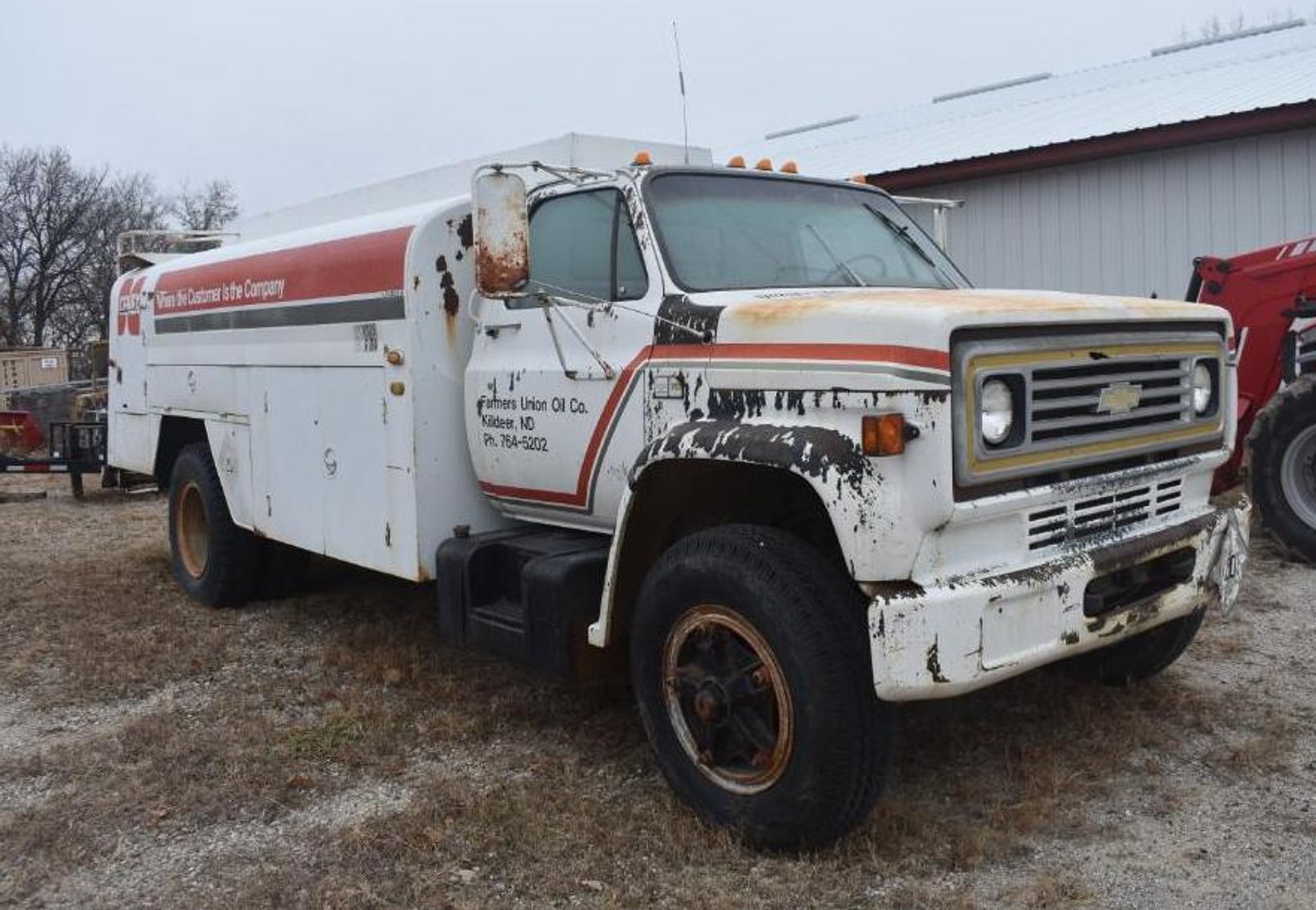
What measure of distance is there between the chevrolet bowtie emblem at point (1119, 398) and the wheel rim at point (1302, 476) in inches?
154

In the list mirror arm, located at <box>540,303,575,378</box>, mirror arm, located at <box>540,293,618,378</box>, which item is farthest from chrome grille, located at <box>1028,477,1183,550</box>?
mirror arm, located at <box>540,303,575,378</box>

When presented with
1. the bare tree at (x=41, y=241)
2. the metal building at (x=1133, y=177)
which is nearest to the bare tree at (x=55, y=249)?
the bare tree at (x=41, y=241)

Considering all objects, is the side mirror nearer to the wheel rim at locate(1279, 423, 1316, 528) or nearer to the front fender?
the front fender

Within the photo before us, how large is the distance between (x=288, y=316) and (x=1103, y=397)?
3.88m

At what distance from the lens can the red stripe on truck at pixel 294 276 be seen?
540cm

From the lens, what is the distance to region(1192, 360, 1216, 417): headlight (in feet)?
14.7

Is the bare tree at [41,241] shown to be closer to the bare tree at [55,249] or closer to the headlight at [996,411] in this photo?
the bare tree at [55,249]

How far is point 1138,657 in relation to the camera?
5.14 m

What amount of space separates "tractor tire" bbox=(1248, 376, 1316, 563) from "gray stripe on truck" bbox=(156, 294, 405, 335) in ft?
16.9

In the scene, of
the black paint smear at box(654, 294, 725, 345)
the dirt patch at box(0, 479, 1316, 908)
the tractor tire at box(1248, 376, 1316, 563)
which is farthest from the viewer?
the tractor tire at box(1248, 376, 1316, 563)

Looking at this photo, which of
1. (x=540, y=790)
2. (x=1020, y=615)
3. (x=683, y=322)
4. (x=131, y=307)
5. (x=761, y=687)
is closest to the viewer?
(x=1020, y=615)

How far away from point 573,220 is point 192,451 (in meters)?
3.54

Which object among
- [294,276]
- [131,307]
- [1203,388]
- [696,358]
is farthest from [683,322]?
[131,307]

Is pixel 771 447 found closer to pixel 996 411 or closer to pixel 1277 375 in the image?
pixel 996 411
